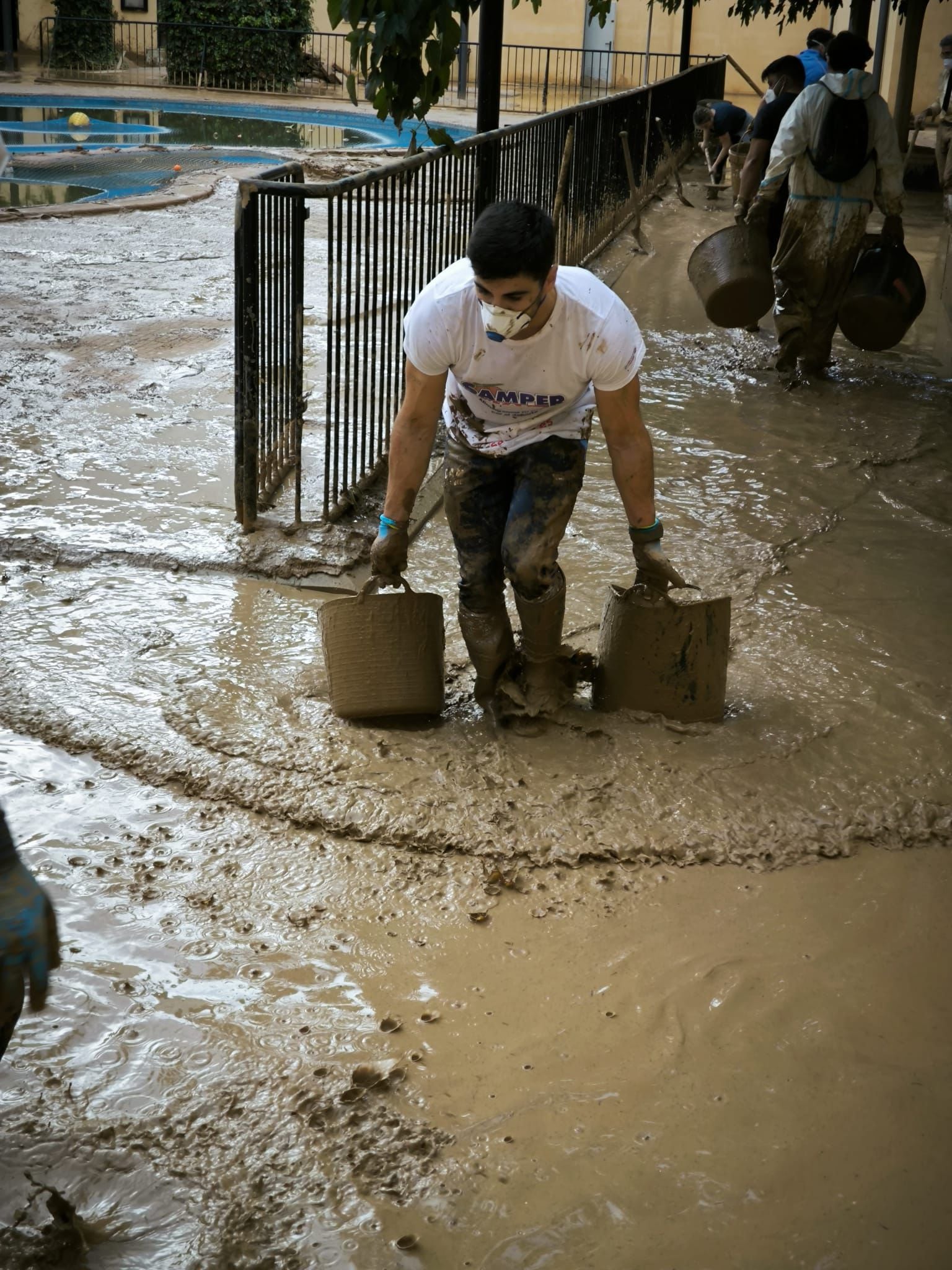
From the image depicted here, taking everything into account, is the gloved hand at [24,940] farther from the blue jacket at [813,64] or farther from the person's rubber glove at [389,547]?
the blue jacket at [813,64]

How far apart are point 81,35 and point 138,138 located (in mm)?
7951

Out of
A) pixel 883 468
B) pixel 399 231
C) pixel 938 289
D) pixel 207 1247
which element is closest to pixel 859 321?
pixel 883 468

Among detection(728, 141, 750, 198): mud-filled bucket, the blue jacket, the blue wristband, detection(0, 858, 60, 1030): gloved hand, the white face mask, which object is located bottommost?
detection(0, 858, 60, 1030): gloved hand

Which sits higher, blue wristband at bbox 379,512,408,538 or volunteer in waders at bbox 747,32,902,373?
volunteer in waders at bbox 747,32,902,373

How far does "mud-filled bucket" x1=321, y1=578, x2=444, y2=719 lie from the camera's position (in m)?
3.68

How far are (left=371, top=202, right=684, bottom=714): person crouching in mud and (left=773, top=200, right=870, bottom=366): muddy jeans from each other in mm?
4385

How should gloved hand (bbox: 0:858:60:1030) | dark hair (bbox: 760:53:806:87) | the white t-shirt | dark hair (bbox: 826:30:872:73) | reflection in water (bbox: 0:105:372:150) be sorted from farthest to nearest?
reflection in water (bbox: 0:105:372:150)
dark hair (bbox: 760:53:806:87)
dark hair (bbox: 826:30:872:73)
the white t-shirt
gloved hand (bbox: 0:858:60:1030)

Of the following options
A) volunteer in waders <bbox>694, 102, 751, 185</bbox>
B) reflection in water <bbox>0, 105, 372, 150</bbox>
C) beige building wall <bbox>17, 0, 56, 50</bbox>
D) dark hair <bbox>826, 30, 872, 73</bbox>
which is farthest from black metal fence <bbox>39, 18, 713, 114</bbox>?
dark hair <bbox>826, 30, 872, 73</bbox>

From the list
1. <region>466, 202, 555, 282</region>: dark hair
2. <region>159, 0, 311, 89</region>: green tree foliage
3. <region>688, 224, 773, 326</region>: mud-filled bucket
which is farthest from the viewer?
<region>159, 0, 311, 89</region>: green tree foliage

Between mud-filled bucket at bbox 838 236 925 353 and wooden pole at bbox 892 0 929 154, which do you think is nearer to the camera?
mud-filled bucket at bbox 838 236 925 353

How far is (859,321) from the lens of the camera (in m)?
7.39

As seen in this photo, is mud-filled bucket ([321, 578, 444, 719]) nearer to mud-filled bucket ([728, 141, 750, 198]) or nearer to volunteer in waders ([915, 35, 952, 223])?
volunteer in waders ([915, 35, 952, 223])

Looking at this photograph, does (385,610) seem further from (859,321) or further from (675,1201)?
(859,321)

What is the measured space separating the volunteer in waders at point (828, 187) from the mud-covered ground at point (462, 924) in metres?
2.53
